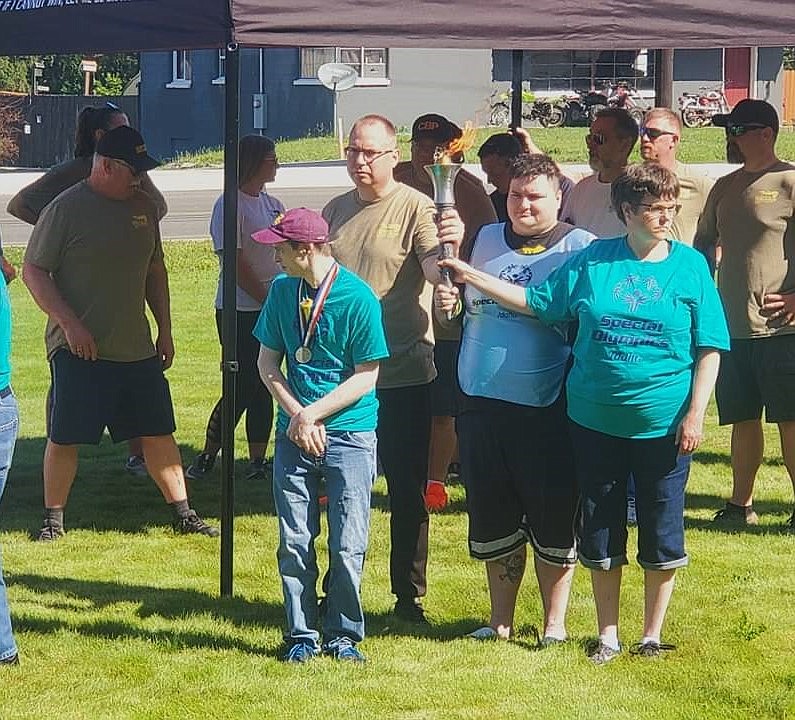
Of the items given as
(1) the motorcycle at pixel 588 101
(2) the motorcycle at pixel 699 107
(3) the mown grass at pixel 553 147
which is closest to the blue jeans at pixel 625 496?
(3) the mown grass at pixel 553 147

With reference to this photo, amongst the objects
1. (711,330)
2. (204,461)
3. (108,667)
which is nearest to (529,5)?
(711,330)

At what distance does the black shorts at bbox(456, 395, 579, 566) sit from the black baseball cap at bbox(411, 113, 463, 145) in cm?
195

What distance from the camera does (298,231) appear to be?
456 cm

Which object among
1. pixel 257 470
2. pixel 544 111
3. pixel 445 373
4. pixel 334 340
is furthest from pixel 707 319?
pixel 544 111

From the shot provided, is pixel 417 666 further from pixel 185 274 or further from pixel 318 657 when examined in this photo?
pixel 185 274

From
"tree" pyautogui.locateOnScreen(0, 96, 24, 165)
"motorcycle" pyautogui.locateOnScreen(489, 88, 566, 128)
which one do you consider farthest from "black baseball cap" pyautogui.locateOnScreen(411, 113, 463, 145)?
"motorcycle" pyautogui.locateOnScreen(489, 88, 566, 128)

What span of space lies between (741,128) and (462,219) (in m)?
1.41

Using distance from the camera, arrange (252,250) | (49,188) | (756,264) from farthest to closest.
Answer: (252,250)
(49,188)
(756,264)

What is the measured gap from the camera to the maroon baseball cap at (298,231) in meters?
4.55

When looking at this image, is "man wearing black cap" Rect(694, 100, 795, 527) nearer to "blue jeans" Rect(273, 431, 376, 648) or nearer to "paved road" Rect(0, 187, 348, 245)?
"blue jeans" Rect(273, 431, 376, 648)

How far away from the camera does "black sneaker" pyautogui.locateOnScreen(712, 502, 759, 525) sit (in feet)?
22.1

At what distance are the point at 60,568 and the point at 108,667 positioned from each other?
135 centimetres

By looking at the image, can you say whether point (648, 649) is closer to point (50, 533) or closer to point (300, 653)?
point (300, 653)

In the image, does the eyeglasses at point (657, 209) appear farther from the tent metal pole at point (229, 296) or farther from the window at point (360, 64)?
the window at point (360, 64)
